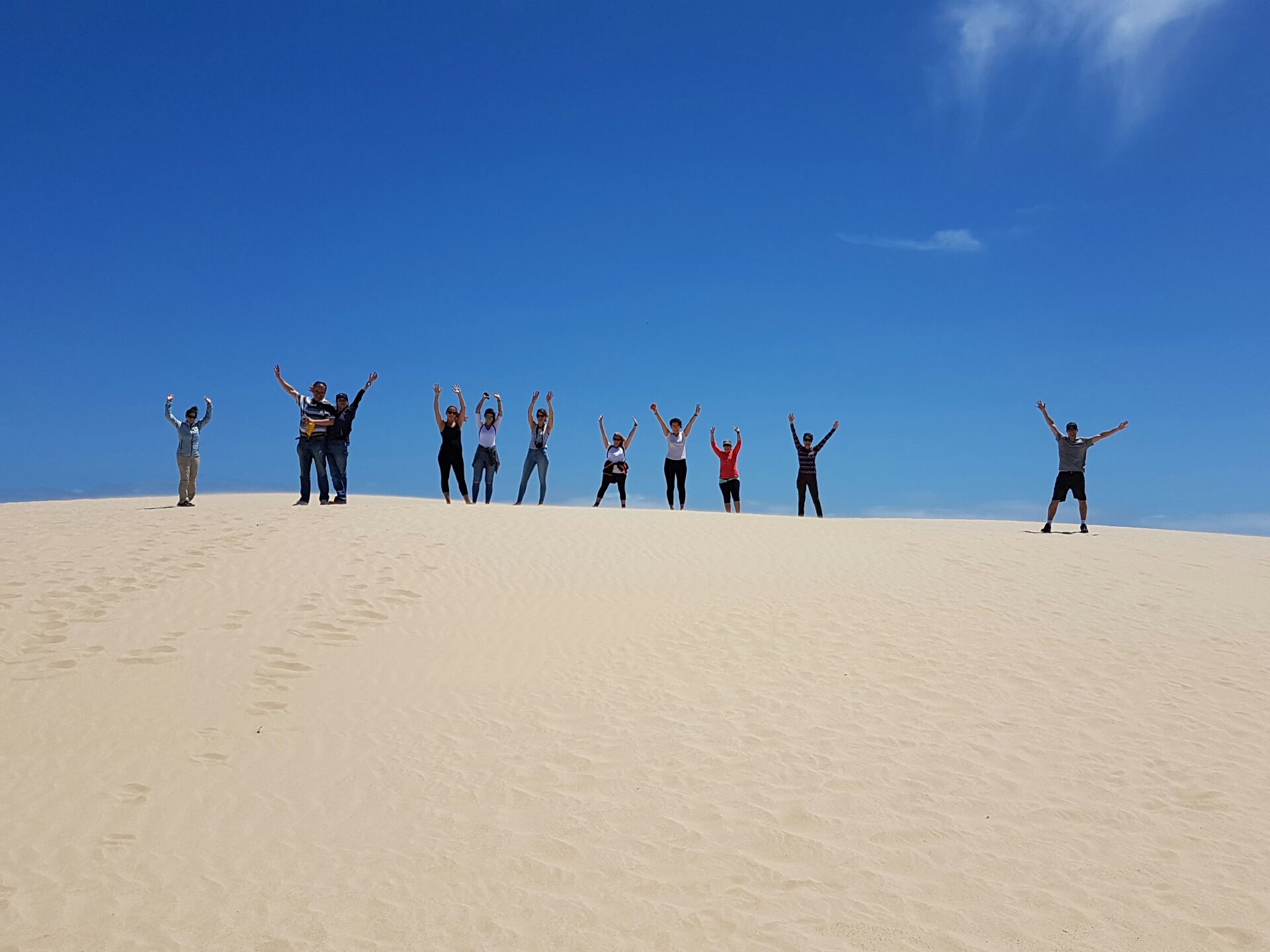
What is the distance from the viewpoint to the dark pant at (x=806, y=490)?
1805 centimetres

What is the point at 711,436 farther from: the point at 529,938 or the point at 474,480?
the point at 529,938

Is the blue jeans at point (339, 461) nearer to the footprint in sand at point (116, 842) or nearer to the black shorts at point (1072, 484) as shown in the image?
the footprint in sand at point (116, 842)

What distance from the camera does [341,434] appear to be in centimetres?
1498

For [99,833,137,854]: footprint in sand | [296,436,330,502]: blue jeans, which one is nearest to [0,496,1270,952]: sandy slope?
[99,833,137,854]: footprint in sand

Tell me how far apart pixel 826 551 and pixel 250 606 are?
9.76 m

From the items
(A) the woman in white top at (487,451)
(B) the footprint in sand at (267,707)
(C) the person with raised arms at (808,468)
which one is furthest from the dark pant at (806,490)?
(B) the footprint in sand at (267,707)

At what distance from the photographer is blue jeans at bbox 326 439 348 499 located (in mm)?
15195

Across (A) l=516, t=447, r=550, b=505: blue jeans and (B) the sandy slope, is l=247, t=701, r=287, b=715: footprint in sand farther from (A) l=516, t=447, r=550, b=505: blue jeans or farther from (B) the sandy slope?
(A) l=516, t=447, r=550, b=505: blue jeans

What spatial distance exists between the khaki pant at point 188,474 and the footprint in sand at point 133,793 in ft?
35.9

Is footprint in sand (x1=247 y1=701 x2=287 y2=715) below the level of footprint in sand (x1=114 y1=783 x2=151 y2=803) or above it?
above

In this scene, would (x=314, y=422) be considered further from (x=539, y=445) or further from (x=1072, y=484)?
(x=1072, y=484)

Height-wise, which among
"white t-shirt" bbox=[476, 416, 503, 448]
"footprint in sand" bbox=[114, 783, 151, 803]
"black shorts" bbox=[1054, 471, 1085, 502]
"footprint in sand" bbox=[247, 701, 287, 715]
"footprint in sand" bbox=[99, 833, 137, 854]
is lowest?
"footprint in sand" bbox=[99, 833, 137, 854]

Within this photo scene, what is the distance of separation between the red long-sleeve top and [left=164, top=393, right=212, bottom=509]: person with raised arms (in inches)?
414

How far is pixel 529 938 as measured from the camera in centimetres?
502
